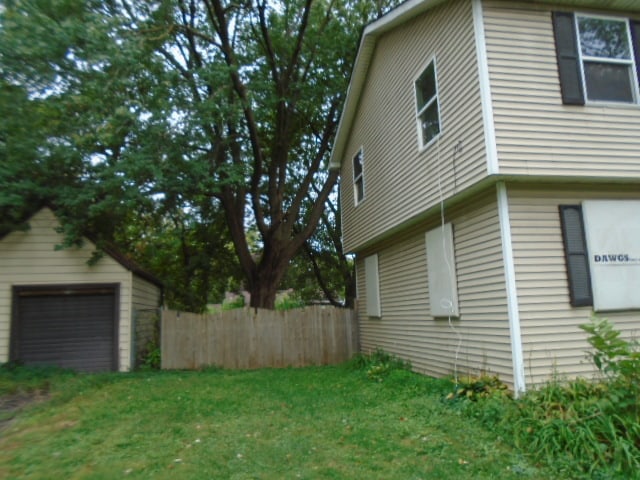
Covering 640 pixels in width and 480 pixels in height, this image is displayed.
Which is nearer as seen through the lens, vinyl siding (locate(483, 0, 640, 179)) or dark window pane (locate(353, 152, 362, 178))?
vinyl siding (locate(483, 0, 640, 179))

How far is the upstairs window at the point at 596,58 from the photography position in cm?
638

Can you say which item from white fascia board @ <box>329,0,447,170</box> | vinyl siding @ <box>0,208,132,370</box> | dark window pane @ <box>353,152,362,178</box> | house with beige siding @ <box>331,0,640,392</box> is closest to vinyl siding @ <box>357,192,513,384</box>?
house with beige siding @ <box>331,0,640,392</box>

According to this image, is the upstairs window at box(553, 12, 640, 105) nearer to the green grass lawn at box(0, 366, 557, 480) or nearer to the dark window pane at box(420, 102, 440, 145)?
the dark window pane at box(420, 102, 440, 145)

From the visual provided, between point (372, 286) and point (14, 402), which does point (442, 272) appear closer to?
point (372, 286)

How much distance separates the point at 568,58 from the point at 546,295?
3.30m

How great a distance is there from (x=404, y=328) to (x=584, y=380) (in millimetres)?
4031

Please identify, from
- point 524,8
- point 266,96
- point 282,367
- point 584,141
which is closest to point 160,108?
point 266,96

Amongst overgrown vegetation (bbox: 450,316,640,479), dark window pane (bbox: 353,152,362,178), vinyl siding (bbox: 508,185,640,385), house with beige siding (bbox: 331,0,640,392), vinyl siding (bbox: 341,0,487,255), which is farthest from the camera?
dark window pane (bbox: 353,152,362,178)

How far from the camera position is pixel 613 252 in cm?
614

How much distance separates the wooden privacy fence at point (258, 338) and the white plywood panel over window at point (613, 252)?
7.28 m

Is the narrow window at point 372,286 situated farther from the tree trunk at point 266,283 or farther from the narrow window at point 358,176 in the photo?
the tree trunk at point 266,283

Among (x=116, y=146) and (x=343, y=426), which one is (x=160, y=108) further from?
(x=343, y=426)

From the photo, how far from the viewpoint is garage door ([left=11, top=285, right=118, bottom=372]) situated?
10.4 metres

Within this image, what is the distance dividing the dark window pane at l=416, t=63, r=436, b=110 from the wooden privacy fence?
20.9ft
